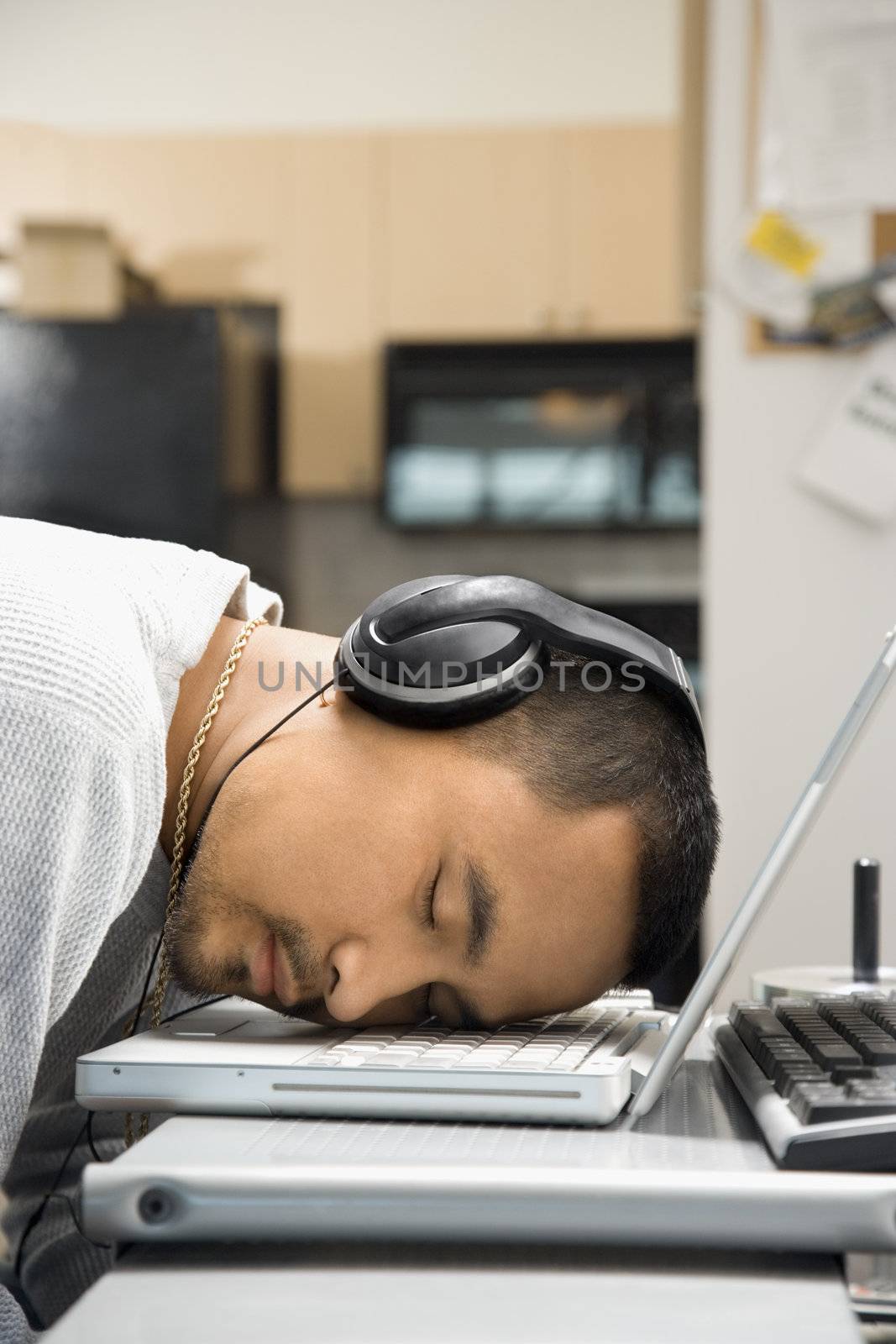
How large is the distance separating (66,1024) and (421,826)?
0.28 meters

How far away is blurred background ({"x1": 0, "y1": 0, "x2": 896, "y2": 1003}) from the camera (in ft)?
11.1

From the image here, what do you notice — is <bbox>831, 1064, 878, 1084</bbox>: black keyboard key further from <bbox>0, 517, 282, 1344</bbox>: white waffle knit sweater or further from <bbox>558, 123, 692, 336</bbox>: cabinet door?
<bbox>558, 123, 692, 336</bbox>: cabinet door

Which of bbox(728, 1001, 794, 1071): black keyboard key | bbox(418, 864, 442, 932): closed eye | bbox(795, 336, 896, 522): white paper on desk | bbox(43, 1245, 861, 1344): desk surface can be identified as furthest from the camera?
bbox(795, 336, 896, 522): white paper on desk

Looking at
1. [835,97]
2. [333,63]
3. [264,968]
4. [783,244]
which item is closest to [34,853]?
[264,968]

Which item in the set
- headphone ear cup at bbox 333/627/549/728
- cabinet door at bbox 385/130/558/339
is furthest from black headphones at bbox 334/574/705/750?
cabinet door at bbox 385/130/558/339

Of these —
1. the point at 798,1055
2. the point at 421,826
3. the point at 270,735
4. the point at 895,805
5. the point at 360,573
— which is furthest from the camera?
the point at 360,573

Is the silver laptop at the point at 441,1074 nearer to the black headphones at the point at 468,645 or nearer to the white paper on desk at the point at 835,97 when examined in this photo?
the black headphones at the point at 468,645

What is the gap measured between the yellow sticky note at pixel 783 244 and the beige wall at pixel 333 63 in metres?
1.97

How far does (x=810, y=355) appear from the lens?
6.08 ft

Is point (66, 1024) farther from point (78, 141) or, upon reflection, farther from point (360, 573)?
point (78, 141)

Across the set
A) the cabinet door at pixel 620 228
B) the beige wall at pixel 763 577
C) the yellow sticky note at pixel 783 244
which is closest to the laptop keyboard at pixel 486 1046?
the beige wall at pixel 763 577

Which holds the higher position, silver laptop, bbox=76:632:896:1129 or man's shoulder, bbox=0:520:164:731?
man's shoulder, bbox=0:520:164:731

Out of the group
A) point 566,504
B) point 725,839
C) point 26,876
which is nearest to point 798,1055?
point 26,876

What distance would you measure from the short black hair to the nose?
11 cm
